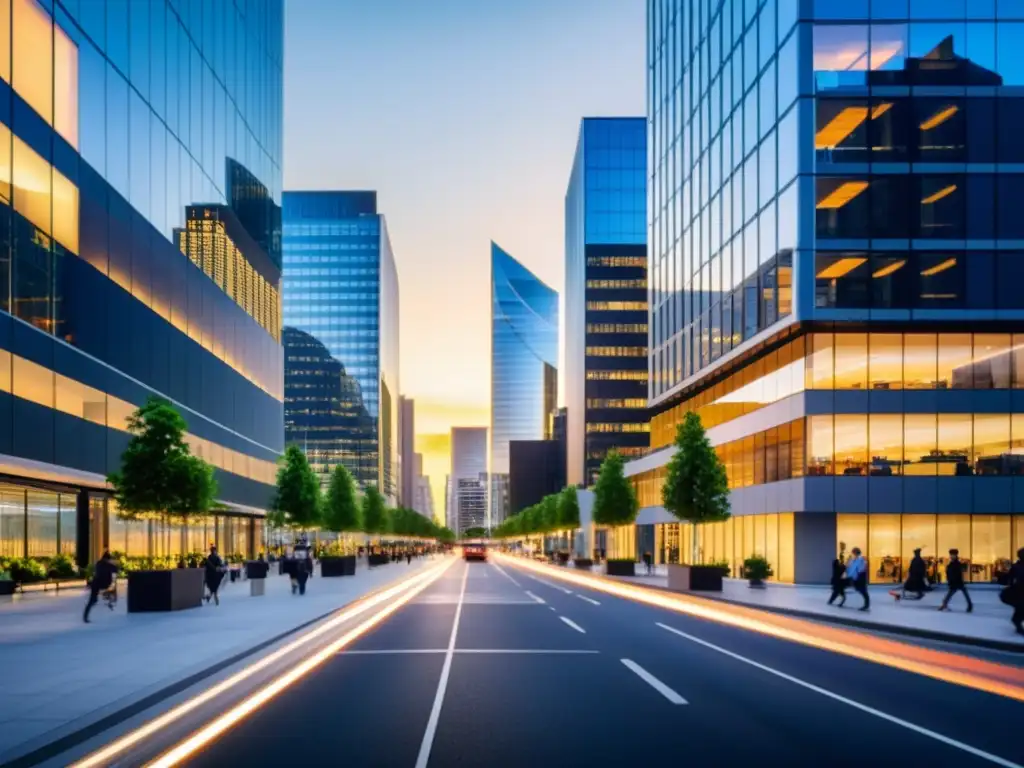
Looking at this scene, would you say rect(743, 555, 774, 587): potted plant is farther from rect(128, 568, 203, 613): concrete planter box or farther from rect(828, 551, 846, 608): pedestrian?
rect(128, 568, 203, 613): concrete planter box

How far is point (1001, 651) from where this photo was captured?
18531mm

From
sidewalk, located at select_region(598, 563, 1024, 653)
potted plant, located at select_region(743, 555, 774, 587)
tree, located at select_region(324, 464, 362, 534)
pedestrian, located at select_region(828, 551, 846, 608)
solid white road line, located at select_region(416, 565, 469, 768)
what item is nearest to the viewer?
solid white road line, located at select_region(416, 565, 469, 768)

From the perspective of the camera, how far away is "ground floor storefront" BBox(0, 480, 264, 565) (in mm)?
36219

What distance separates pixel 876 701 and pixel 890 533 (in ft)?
117

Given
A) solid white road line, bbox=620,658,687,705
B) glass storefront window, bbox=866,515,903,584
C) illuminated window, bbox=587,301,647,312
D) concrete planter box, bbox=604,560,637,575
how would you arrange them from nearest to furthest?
solid white road line, bbox=620,658,687,705 → glass storefront window, bbox=866,515,903,584 → concrete planter box, bbox=604,560,637,575 → illuminated window, bbox=587,301,647,312

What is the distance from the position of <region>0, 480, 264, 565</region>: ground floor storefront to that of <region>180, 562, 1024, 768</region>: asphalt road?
17.6m

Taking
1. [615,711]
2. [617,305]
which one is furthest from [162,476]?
[617,305]

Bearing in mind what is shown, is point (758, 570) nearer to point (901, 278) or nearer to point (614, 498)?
point (901, 278)

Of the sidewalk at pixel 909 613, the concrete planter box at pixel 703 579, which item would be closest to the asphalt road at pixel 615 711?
the sidewalk at pixel 909 613

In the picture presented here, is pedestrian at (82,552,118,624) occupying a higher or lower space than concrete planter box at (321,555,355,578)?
higher

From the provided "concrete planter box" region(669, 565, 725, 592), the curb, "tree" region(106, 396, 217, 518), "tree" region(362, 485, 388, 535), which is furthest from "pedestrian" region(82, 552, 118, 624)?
"tree" region(362, 485, 388, 535)

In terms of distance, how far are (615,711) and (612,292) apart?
144281 mm

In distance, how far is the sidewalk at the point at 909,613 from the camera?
66.6 feet

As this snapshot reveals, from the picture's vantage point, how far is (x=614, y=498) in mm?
69062
